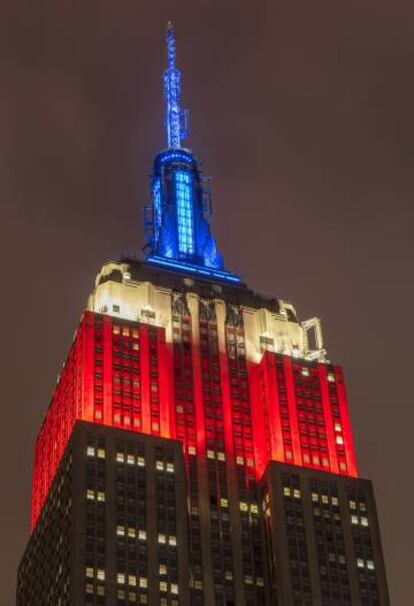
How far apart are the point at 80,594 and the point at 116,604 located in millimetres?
5884

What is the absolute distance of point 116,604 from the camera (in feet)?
651

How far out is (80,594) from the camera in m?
197
